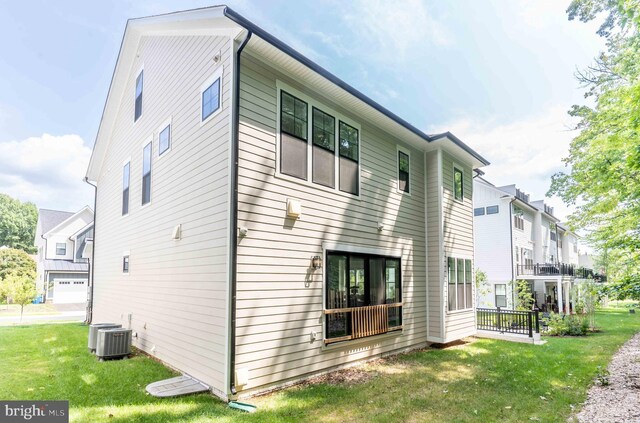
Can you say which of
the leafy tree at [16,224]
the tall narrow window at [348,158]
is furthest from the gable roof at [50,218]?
the tall narrow window at [348,158]

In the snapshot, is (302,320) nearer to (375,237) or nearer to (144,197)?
(375,237)

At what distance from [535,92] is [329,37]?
879 centimetres

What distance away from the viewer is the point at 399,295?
851cm

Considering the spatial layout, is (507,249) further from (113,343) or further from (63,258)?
(63,258)

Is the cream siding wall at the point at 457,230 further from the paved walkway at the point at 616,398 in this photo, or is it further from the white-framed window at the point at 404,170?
the paved walkway at the point at 616,398

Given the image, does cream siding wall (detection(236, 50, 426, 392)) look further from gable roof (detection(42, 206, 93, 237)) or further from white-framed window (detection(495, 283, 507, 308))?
gable roof (detection(42, 206, 93, 237))

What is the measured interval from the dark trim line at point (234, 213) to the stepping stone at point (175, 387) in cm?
81

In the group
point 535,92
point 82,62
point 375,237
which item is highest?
point 535,92

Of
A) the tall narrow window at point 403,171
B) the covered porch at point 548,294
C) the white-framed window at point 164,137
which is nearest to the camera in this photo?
the white-framed window at point 164,137

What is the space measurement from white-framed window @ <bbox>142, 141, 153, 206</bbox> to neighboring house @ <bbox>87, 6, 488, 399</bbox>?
2.9 inches

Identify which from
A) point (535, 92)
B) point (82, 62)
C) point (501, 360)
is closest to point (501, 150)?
point (535, 92)

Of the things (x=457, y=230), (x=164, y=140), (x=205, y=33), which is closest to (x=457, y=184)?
(x=457, y=230)

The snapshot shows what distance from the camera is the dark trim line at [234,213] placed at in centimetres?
507

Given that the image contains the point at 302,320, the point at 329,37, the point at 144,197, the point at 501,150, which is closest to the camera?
the point at 302,320
